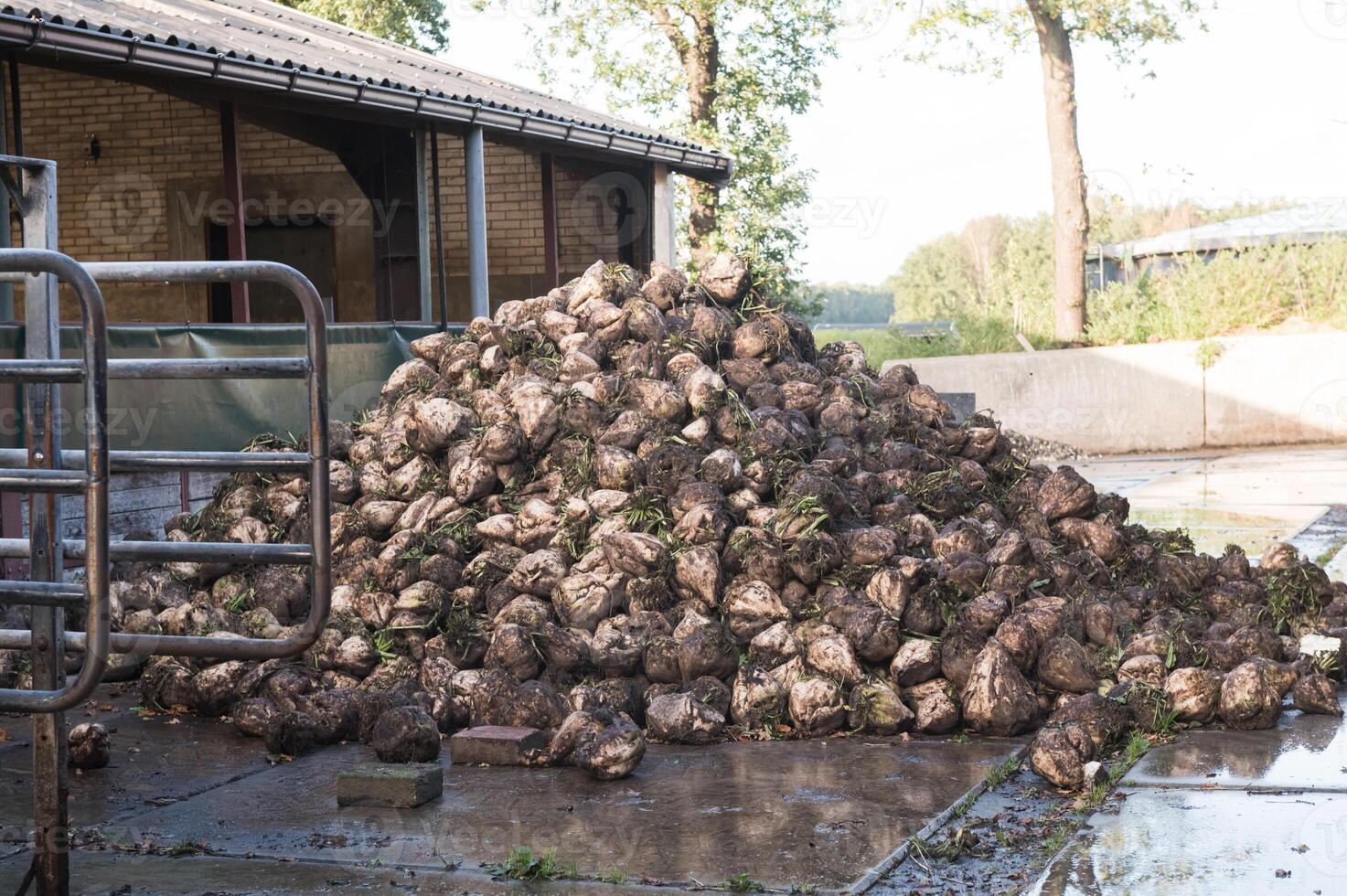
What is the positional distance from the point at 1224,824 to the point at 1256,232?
22.6 meters

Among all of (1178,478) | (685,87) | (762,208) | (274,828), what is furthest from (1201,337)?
(274,828)

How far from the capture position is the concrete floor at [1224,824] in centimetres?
379

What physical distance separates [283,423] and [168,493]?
1.05 meters

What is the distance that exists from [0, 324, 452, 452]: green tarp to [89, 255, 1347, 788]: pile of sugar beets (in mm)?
872

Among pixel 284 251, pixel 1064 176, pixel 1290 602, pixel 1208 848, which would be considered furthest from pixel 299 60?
pixel 1064 176

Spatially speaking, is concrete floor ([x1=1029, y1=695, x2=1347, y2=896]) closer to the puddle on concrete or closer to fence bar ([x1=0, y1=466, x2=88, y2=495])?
fence bar ([x1=0, y1=466, x2=88, y2=495])

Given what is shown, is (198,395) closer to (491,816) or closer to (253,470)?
(491,816)

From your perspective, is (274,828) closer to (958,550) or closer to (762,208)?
(958,550)

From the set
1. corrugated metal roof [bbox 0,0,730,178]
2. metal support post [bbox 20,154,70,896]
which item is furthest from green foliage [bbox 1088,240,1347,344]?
metal support post [bbox 20,154,70,896]

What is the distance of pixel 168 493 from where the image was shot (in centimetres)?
880

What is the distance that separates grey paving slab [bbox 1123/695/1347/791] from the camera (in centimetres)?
477

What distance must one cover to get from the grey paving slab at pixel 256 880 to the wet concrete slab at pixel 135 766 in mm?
454

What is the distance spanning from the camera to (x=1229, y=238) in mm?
24875

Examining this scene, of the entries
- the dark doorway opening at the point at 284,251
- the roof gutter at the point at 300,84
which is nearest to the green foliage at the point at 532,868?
the roof gutter at the point at 300,84
